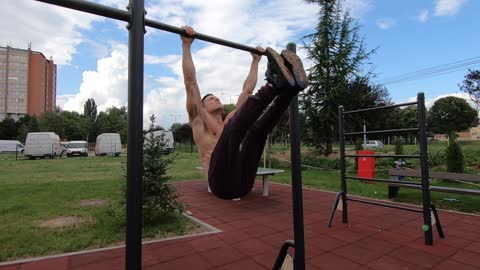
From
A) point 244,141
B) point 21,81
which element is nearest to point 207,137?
point 244,141

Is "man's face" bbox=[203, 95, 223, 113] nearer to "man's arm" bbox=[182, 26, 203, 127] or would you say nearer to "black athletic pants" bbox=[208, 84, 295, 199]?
"man's arm" bbox=[182, 26, 203, 127]

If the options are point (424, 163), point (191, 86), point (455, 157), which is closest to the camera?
point (191, 86)

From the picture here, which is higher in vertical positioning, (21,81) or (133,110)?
(21,81)

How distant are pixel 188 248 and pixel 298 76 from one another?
2.52 m

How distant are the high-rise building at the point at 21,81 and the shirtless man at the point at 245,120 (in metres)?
73.5

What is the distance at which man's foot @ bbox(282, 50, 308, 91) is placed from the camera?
69.0 inches

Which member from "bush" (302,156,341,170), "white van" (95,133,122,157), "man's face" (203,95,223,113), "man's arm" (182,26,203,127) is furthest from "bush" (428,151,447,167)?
"white van" (95,133,122,157)

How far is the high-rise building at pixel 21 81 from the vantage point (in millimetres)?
61656

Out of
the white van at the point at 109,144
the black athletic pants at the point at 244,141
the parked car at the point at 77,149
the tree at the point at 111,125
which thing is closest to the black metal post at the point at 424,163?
the black athletic pants at the point at 244,141

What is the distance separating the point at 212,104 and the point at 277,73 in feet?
→ 4.63

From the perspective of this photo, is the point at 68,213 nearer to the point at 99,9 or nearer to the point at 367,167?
the point at 99,9

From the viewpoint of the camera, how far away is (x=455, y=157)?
834cm

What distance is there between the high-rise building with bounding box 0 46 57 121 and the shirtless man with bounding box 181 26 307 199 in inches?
2894

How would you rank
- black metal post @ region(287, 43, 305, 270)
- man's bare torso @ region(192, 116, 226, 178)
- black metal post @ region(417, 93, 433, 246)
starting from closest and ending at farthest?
black metal post @ region(287, 43, 305, 270) → man's bare torso @ region(192, 116, 226, 178) → black metal post @ region(417, 93, 433, 246)
